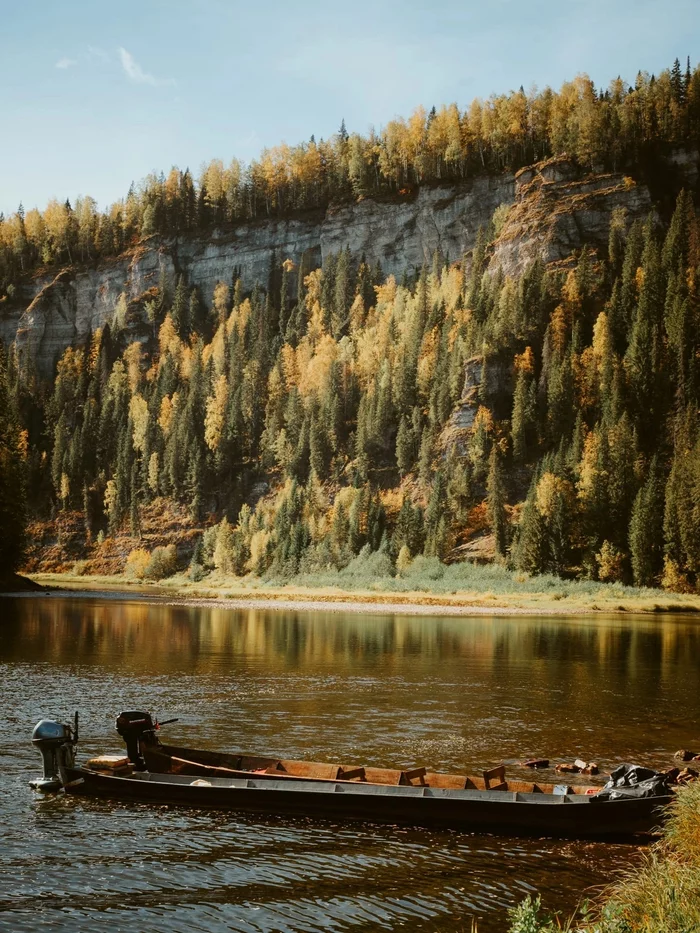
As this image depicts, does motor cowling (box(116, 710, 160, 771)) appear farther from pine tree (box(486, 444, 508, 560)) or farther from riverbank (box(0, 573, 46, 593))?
pine tree (box(486, 444, 508, 560))

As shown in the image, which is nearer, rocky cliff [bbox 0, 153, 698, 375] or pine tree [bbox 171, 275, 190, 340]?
rocky cliff [bbox 0, 153, 698, 375]

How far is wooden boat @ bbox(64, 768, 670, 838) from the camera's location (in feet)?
63.7

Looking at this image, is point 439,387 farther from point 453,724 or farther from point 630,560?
point 453,724

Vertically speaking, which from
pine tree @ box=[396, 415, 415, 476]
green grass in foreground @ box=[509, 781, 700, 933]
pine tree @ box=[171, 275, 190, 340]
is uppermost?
pine tree @ box=[171, 275, 190, 340]

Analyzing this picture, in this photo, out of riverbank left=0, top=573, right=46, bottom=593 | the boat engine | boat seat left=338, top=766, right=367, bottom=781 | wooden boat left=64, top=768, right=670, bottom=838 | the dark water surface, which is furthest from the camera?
riverbank left=0, top=573, right=46, bottom=593

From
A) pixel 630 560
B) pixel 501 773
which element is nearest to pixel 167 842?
pixel 501 773

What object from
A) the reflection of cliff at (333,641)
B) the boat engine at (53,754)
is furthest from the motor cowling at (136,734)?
the reflection of cliff at (333,641)

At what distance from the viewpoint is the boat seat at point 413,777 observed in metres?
21.2

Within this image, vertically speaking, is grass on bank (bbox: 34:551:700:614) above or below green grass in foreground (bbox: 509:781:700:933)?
below

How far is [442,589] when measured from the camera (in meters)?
107

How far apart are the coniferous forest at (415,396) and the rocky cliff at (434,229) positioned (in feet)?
12.2

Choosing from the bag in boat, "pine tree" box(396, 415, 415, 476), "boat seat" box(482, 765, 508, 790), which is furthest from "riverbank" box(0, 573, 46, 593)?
the bag in boat

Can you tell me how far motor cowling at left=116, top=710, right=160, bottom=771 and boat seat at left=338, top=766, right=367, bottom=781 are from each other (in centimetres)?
528

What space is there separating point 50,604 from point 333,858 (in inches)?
3068
